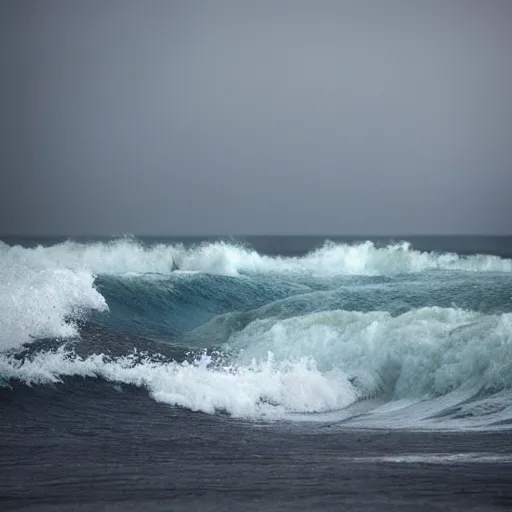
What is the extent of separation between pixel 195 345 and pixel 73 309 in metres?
2.85

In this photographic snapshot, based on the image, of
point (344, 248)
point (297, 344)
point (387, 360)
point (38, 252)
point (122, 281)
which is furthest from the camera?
point (344, 248)

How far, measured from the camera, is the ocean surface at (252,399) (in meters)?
7.12

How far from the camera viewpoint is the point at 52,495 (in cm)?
695

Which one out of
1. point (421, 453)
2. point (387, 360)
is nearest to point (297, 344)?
point (387, 360)

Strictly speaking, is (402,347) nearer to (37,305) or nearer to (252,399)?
(252,399)

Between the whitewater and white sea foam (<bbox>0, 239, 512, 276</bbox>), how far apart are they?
20.4ft

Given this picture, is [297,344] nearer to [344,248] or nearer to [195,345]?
[195,345]

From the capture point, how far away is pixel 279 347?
16.1 metres

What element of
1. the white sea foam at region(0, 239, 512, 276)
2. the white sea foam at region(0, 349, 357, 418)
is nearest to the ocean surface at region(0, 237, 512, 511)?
the white sea foam at region(0, 349, 357, 418)

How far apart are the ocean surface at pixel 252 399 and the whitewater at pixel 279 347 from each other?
4 cm

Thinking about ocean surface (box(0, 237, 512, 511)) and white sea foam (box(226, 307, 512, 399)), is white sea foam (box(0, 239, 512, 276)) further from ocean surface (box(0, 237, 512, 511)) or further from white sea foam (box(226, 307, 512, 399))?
white sea foam (box(226, 307, 512, 399))

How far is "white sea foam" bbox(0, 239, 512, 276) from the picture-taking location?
31312 millimetres

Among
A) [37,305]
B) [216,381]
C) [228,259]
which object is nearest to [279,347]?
[216,381]

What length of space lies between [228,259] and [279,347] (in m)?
16.0
